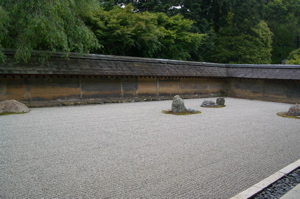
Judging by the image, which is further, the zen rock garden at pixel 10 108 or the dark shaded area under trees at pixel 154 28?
the dark shaded area under trees at pixel 154 28

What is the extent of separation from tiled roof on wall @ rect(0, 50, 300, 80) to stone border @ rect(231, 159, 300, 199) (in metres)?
8.91

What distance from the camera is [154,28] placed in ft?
58.0

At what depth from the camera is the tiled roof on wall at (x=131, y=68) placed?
9883mm

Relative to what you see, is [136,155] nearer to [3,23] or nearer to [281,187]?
[281,187]

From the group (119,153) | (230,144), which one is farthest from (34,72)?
(230,144)

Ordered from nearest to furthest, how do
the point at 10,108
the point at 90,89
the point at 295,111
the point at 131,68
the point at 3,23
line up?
the point at 10,108 < the point at 3,23 < the point at 295,111 < the point at 90,89 < the point at 131,68

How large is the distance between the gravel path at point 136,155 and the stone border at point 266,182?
0.12 metres

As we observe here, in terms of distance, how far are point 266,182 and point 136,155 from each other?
2297mm

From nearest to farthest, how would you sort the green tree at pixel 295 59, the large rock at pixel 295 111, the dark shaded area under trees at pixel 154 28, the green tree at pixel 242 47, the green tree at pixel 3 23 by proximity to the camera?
1. the green tree at pixel 3 23
2. the dark shaded area under trees at pixel 154 28
3. the large rock at pixel 295 111
4. the green tree at pixel 295 59
5. the green tree at pixel 242 47

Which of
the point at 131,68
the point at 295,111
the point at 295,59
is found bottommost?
the point at 295,111

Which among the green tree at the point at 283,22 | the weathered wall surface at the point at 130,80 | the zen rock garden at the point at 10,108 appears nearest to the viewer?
the zen rock garden at the point at 10,108

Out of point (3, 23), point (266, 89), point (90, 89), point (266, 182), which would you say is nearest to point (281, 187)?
point (266, 182)

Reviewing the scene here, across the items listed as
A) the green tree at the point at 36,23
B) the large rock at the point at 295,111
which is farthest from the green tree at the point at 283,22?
the green tree at the point at 36,23

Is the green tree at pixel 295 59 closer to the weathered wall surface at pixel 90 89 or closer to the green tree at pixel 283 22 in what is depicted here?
the green tree at pixel 283 22
